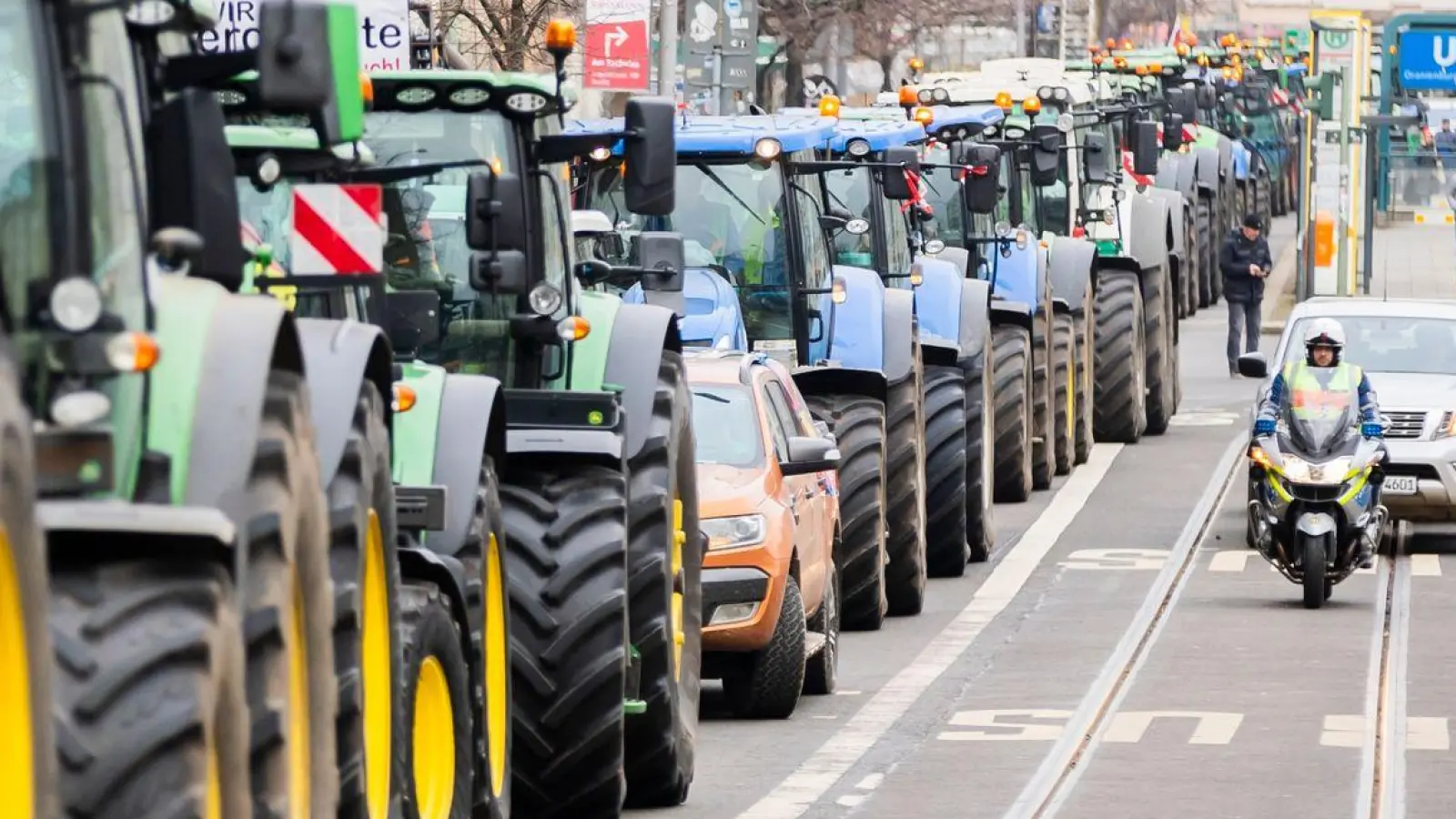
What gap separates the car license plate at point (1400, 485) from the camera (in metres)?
23.9

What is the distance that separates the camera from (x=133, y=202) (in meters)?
6.71

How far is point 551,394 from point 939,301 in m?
11.8

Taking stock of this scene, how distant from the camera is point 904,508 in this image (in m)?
20.0

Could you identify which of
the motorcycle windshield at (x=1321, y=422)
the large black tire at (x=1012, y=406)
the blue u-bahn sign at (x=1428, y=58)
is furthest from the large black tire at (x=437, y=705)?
the blue u-bahn sign at (x=1428, y=58)

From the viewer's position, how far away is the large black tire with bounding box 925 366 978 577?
2188 centimetres

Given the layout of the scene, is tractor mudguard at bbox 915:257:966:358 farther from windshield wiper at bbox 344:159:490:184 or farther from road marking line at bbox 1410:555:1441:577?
windshield wiper at bbox 344:159:490:184

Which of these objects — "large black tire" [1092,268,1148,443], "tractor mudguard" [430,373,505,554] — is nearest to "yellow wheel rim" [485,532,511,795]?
"tractor mudguard" [430,373,505,554]

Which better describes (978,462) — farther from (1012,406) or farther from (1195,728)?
(1195,728)

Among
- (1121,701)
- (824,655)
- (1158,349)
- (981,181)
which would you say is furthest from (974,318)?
(1158,349)

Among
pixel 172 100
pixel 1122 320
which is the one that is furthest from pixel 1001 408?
pixel 172 100

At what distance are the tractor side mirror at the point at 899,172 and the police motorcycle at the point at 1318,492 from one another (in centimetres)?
263

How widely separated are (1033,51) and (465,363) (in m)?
73.2

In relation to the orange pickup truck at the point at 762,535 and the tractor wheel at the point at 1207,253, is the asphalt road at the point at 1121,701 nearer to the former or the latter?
the orange pickup truck at the point at 762,535

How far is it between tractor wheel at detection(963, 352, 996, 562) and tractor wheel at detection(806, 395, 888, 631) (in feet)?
9.88
